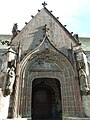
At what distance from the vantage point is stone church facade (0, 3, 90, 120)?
793cm

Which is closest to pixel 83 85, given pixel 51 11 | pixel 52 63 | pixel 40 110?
pixel 52 63

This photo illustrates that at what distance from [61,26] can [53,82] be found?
4591 mm

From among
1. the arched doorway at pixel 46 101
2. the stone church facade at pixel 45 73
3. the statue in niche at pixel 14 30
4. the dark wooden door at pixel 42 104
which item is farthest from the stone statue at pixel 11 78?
the statue in niche at pixel 14 30

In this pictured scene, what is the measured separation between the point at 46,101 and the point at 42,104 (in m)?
0.36

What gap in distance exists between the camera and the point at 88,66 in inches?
386

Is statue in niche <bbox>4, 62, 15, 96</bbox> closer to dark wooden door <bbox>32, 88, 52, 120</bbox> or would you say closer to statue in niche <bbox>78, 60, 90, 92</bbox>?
dark wooden door <bbox>32, 88, 52, 120</bbox>

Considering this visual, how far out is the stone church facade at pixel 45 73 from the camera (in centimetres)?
793

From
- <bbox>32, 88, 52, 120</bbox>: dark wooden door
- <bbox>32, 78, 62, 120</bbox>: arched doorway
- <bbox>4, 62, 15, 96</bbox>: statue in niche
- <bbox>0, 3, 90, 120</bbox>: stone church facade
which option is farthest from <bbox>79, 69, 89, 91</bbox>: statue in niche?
<bbox>4, 62, 15, 96</bbox>: statue in niche

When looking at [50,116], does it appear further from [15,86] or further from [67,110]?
[15,86]

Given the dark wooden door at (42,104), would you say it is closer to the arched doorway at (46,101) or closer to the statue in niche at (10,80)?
the arched doorway at (46,101)

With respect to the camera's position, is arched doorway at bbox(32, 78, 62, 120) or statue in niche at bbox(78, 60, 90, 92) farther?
arched doorway at bbox(32, 78, 62, 120)

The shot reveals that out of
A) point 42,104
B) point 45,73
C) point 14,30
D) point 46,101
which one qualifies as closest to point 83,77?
point 45,73

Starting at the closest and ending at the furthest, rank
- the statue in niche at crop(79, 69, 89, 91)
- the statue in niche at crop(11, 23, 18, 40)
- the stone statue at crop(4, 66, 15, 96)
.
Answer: the stone statue at crop(4, 66, 15, 96) < the statue in niche at crop(79, 69, 89, 91) < the statue in niche at crop(11, 23, 18, 40)

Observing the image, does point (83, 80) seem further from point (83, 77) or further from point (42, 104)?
point (42, 104)
